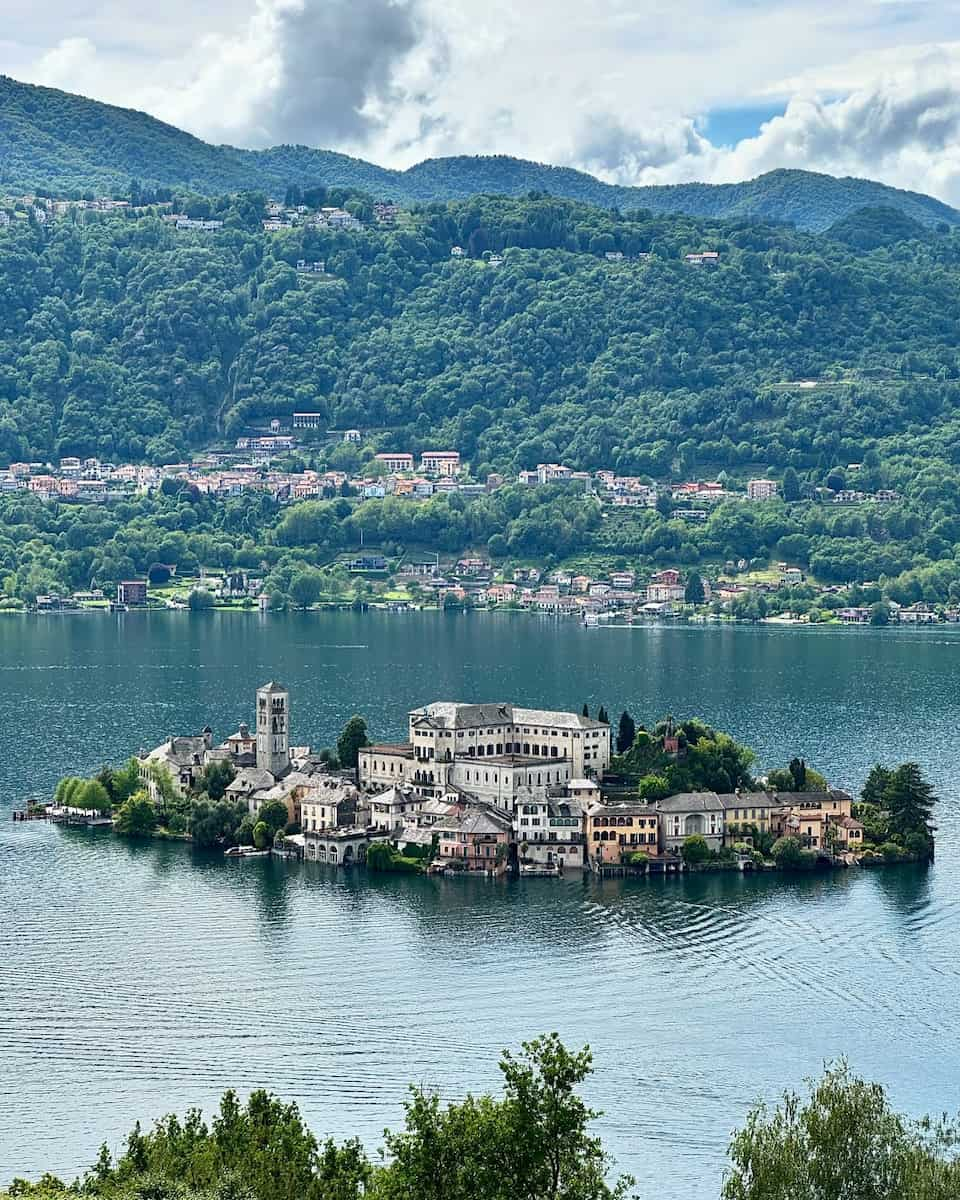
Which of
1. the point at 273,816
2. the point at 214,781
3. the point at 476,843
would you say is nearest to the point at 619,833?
the point at 476,843

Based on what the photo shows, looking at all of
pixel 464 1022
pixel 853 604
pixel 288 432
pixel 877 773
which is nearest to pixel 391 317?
pixel 288 432

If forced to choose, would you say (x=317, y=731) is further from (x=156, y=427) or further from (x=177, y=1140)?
(x=156, y=427)

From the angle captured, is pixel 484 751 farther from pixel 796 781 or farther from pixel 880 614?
pixel 880 614

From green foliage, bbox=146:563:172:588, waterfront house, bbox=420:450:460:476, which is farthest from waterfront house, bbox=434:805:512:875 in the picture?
waterfront house, bbox=420:450:460:476

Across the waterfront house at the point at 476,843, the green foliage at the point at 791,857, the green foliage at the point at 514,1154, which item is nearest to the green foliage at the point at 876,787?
the green foliage at the point at 791,857

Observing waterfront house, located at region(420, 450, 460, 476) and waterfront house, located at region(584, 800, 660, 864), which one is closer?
waterfront house, located at region(584, 800, 660, 864)

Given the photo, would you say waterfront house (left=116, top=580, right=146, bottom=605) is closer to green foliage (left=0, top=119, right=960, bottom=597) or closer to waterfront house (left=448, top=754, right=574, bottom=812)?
green foliage (left=0, top=119, right=960, bottom=597)
